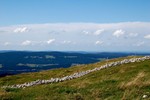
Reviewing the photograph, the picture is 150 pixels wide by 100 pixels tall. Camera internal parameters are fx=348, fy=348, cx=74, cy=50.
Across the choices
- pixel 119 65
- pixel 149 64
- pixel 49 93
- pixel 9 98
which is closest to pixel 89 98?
pixel 49 93

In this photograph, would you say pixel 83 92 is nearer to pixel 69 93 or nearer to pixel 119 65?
pixel 69 93

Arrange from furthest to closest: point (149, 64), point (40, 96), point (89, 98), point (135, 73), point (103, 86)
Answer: point (149, 64) < point (135, 73) < point (103, 86) < point (40, 96) < point (89, 98)

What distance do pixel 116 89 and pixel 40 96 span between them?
21.9ft

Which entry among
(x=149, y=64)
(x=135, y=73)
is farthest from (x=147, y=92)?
(x=149, y=64)

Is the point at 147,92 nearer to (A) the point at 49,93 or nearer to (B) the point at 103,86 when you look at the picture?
(B) the point at 103,86

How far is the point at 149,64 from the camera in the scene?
44219 millimetres

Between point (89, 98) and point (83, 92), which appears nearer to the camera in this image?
point (89, 98)

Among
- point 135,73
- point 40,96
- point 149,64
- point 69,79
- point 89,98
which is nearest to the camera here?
point 89,98

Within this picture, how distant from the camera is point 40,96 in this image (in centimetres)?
2950

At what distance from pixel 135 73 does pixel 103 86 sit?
7388mm

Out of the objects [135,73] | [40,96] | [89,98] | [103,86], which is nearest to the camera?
[89,98]

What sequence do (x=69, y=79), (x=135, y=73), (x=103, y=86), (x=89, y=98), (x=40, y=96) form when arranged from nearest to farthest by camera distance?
1. (x=89, y=98)
2. (x=40, y=96)
3. (x=103, y=86)
4. (x=135, y=73)
5. (x=69, y=79)

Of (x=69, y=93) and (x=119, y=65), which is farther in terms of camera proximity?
(x=119, y=65)

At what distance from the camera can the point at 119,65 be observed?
5034 cm
